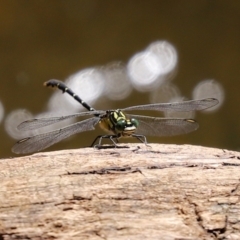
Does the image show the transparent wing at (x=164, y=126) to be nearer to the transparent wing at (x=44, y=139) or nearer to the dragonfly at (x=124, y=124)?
the dragonfly at (x=124, y=124)

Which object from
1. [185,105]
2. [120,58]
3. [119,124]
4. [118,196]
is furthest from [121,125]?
[120,58]

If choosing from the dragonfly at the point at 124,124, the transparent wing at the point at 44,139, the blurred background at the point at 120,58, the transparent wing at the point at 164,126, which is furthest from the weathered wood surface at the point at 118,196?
the blurred background at the point at 120,58

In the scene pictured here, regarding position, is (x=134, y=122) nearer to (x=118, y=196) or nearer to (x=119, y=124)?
(x=119, y=124)

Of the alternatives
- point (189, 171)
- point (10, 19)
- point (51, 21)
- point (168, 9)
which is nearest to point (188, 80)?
point (168, 9)

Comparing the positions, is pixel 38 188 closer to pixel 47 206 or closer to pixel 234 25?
pixel 47 206

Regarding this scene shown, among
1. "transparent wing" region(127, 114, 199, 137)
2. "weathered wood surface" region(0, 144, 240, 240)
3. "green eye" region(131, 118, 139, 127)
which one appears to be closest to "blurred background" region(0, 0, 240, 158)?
"transparent wing" region(127, 114, 199, 137)
